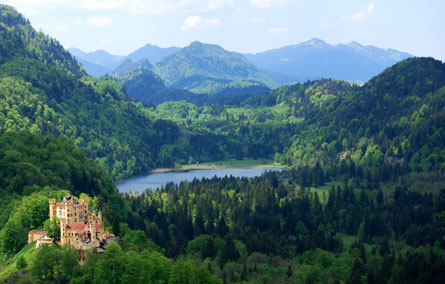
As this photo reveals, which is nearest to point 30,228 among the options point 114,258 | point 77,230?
point 77,230

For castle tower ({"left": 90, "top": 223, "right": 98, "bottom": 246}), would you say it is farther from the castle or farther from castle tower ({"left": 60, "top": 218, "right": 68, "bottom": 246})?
castle tower ({"left": 60, "top": 218, "right": 68, "bottom": 246})

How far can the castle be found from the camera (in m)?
104

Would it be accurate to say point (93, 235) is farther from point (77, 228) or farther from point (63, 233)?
point (63, 233)

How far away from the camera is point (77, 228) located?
105438mm

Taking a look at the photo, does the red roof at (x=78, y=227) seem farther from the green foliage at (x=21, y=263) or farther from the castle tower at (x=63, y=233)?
the green foliage at (x=21, y=263)

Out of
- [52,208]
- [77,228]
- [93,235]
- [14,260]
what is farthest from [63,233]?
[14,260]

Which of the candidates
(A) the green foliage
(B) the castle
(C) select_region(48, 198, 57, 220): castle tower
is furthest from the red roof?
(A) the green foliage

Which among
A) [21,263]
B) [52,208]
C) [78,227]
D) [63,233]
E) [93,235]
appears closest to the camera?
[21,263]

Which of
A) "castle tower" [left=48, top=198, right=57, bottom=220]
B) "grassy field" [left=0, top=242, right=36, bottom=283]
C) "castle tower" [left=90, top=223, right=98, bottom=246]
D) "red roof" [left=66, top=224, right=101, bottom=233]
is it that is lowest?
"grassy field" [left=0, top=242, right=36, bottom=283]

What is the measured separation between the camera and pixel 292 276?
124625 mm

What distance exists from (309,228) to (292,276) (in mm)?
49405

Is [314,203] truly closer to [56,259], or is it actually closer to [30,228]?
[30,228]

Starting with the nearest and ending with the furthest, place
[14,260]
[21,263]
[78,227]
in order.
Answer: [21,263], [78,227], [14,260]

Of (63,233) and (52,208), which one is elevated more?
(52,208)
